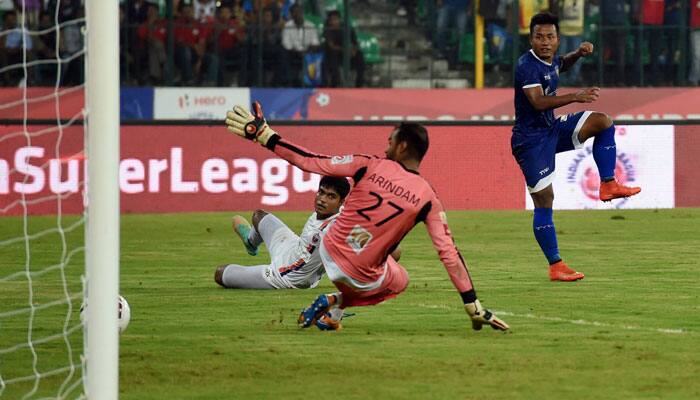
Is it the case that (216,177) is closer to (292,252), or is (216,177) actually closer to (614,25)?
(292,252)

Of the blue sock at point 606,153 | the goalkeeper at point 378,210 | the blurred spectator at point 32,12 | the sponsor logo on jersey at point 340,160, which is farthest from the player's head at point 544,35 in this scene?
the blurred spectator at point 32,12

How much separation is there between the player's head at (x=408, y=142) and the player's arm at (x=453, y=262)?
0.30 m

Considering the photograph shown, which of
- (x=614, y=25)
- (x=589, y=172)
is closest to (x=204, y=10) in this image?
(x=614, y=25)

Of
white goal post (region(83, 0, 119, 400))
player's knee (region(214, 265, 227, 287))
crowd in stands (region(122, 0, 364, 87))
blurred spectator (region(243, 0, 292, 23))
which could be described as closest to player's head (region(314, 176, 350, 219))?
player's knee (region(214, 265, 227, 287))

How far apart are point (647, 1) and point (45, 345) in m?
22.0

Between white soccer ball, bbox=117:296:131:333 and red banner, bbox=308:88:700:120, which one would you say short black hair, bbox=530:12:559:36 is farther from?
red banner, bbox=308:88:700:120

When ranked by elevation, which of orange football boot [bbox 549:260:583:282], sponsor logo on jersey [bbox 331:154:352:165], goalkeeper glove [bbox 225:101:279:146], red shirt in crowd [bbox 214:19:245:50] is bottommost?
orange football boot [bbox 549:260:583:282]

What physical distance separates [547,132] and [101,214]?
277 inches

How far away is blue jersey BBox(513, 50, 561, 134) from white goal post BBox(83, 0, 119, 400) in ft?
21.8

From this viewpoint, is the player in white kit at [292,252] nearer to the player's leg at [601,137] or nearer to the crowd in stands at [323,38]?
the player's leg at [601,137]

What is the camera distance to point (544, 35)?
12.7 m

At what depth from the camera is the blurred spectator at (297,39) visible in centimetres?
2864

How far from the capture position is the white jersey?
11477mm

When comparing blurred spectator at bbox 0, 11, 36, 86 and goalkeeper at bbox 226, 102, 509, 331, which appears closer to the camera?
goalkeeper at bbox 226, 102, 509, 331
